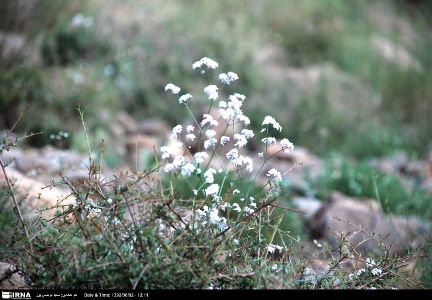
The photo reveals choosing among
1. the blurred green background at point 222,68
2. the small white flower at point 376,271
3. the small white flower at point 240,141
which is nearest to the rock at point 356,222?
the small white flower at point 376,271

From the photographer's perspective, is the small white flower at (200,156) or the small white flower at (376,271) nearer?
the small white flower at (200,156)

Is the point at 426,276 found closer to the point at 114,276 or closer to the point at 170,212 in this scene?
the point at 170,212

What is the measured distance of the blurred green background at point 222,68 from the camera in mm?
5812

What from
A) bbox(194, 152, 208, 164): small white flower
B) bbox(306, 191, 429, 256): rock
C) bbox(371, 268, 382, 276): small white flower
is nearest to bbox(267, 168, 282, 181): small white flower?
bbox(194, 152, 208, 164): small white flower

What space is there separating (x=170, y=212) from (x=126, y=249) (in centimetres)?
27

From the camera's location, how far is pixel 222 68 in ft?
25.8

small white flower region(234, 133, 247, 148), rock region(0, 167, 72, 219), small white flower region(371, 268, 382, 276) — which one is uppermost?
small white flower region(234, 133, 247, 148)

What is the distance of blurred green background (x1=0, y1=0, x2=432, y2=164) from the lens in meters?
5.81

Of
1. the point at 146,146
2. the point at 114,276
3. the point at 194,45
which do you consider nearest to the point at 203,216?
the point at 114,276

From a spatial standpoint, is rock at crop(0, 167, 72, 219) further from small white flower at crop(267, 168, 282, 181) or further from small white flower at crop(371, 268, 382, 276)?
small white flower at crop(371, 268, 382, 276)
